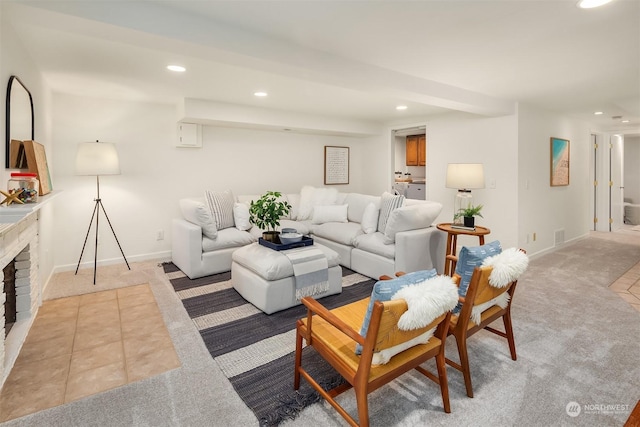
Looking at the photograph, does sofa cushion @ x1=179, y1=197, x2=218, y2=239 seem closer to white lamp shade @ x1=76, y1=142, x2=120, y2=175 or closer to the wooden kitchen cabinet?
white lamp shade @ x1=76, y1=142, x2=120, y2=175

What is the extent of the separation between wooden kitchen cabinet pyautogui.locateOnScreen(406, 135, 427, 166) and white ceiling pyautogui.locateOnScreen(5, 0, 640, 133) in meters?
3.21

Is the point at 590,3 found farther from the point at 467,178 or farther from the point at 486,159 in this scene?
the point at 486,159

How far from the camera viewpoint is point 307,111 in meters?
5.05

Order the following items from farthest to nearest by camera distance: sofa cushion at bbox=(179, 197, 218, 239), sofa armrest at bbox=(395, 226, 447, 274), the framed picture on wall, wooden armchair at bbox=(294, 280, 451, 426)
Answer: the framed picture on wall, sofa cushion at bbox=(179, 197, 218, 239), sofa armrest at bbox=(395, 226, 447, 274), wooden armchair at bbox=(294, 280, 451, 426)

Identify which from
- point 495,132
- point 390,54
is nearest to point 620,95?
point 495,132

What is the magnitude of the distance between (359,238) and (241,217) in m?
1.56

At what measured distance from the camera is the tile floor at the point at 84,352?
187 cm

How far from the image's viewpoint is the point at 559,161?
16.9 feet

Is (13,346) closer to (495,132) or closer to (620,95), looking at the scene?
(495,132)

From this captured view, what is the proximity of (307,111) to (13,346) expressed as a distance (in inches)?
163

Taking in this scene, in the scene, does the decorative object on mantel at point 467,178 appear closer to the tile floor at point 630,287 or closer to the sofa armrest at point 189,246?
the tile floor at point 630,287

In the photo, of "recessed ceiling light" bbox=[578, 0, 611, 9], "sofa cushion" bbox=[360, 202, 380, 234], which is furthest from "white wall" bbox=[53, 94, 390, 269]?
"recessed ceiling light" bbox=[578, 0, 611, 9]

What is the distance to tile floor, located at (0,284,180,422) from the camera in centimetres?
187

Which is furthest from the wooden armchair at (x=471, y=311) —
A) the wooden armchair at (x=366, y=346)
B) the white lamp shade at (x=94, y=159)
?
the white lamp shade at (x=94, y=159)
